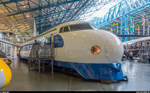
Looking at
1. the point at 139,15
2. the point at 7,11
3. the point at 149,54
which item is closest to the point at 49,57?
the point at 7,11

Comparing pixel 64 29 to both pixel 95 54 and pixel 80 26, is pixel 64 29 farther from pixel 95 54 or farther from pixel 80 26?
pixel 95 54

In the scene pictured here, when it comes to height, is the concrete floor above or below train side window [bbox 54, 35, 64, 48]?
below

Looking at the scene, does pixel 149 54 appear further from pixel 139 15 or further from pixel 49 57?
pixel 49 57

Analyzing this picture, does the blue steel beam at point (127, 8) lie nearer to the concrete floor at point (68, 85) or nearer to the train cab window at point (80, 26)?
the train cab window at point (80, 26)

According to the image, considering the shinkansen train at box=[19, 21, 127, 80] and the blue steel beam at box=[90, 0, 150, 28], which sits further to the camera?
the blue steel beam at box=[90, 0, 150, 28]

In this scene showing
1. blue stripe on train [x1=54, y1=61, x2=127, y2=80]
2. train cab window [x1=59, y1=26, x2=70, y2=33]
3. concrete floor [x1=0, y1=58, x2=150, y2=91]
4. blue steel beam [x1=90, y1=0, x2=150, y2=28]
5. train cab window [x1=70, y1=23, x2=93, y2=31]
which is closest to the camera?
concrete floor [x1=0, y1=58, x2=150, y2=91]

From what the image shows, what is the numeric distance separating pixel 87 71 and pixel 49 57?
8.95ft

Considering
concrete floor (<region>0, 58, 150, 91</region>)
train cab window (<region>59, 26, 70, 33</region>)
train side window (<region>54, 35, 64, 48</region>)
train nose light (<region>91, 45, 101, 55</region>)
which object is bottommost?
concrete floor (<region>0, 58, 150, 91</region>)

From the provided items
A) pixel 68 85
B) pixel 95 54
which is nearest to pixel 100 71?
pixel 95 54

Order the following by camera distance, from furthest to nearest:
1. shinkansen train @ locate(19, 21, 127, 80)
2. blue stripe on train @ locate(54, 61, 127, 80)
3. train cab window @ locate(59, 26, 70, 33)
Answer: train cab window @ locate(59, 26, 70, 33), blue stripe on train @ locate(54, 61, 127, 80), shinkansen train @ locate(19, 21, 127, 80)

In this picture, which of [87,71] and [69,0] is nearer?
[87,71]

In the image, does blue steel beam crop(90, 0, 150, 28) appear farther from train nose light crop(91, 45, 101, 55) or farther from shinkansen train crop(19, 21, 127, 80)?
train nose light crop(91, 45, 101, 55)

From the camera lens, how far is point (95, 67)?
17.7 feet

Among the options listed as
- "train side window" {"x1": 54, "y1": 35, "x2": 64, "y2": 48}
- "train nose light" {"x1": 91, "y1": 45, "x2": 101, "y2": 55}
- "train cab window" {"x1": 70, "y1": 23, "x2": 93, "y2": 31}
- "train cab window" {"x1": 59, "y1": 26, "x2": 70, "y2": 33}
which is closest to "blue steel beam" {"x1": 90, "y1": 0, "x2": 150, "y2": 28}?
"train cab window" {"x1": 70, "y1": 23, "x2": 93, "y2": 31}
